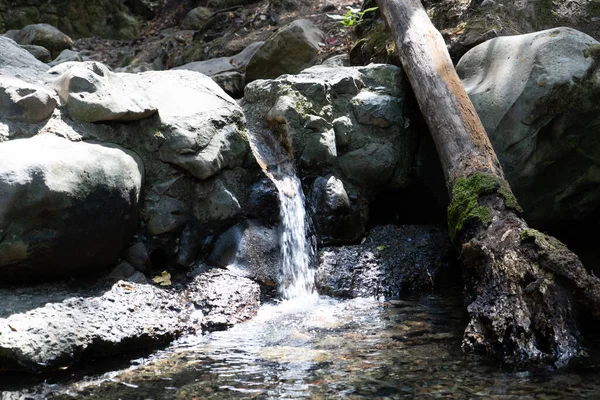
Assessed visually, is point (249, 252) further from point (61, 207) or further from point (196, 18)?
point (196, 18)

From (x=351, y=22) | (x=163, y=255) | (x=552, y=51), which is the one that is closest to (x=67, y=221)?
(x=163, y=255)

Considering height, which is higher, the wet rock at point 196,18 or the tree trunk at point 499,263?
the wet rock at point 196,18

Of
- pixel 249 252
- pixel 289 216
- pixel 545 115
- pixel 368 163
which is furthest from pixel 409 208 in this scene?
pixel 249 252

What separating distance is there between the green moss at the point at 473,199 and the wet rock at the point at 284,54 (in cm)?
436

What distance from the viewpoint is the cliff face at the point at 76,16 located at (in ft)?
43.4

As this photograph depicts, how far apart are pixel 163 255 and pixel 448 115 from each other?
270 cm

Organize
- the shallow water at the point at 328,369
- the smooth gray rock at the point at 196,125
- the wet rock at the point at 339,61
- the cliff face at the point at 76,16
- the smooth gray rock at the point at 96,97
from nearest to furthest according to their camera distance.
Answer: the shallow water at the point at 328,369 < the smooth gray rock at the point at 96,97 < the smooth gray rock at the point at 196,125 < the wet rock at the point at 339,61 < the cliff face at the point at 76,16

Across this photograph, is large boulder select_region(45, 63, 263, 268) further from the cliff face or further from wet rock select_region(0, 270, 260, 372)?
the cliff face

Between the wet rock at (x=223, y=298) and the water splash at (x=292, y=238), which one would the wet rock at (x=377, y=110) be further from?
the wet rock at (x=223, y=298)

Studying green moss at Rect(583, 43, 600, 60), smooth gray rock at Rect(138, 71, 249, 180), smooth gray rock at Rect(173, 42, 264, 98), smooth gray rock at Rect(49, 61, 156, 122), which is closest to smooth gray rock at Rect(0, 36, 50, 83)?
smooth gray rock at Rect(49, 61, 156, 122)

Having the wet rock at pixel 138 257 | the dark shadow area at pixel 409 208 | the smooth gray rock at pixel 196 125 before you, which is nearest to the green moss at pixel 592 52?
the dark shadow area at pixel 409 208

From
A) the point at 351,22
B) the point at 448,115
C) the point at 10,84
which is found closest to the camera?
the point at 10,84

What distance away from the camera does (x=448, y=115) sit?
5375 millimetres

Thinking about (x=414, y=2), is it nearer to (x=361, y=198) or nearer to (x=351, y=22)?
(x=351, y=22)
